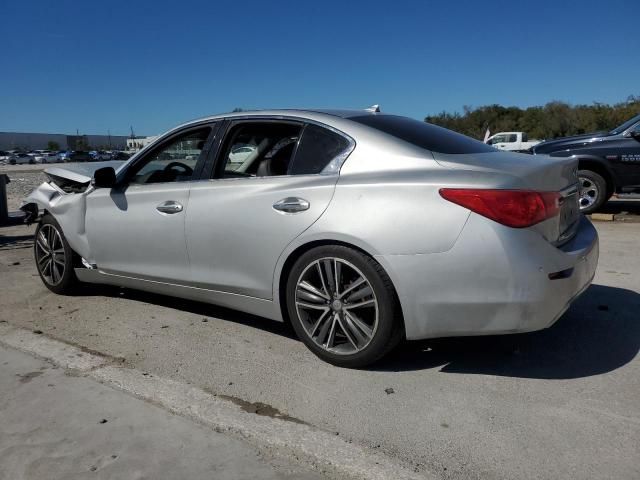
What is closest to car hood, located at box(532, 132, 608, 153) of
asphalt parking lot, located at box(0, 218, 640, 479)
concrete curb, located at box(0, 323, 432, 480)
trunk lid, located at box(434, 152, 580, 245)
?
asphalt parking lot, located at box(0, 218, 640, 479)

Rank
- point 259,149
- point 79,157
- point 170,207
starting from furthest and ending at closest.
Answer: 1. point 79,157
2. point 170,207
3. point 259,149

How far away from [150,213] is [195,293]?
70cm

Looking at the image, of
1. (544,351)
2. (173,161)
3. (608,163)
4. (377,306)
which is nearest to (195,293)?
(173,161)

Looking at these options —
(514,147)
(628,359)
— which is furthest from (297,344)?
(514,147)

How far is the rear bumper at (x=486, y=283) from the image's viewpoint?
2.85m

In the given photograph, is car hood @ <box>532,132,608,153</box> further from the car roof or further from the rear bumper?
the rear bumper

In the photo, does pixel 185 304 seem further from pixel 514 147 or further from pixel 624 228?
pixel 514 147

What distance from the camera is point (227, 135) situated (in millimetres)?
4035

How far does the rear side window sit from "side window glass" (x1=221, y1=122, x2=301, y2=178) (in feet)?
0.24

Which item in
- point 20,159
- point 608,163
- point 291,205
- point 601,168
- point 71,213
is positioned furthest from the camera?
point 20,159

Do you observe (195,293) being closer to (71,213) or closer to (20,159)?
(71,213)

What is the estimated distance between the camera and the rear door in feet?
11.3

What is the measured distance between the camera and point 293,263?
139 inches

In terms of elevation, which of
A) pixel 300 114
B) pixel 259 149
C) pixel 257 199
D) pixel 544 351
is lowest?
pixel 544 351
